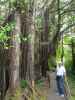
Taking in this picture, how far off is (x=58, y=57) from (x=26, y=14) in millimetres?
13165

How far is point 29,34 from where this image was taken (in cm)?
1279

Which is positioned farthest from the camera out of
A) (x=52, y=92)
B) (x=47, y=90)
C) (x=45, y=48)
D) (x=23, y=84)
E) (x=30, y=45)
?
(x=45, y=48)

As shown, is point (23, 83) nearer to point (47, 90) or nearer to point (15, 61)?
point (15, 61)

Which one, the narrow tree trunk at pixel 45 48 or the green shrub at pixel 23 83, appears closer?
the green shrub at pixel 23 83

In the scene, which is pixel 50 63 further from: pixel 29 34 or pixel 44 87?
pixel 29 34

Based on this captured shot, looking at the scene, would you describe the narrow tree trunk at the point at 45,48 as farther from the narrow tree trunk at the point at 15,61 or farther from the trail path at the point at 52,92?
the narrow tree trunk at the point at 15,61

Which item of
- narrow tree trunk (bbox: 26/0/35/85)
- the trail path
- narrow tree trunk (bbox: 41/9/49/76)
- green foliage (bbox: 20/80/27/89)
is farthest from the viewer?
narrow tree trunk (bbox: 41/9/49/76)

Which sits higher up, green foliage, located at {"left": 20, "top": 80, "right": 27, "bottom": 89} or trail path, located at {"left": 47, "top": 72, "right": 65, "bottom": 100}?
green foliage, located at {"left": 20, "top": 80, "right": 27, "bottom": 89}

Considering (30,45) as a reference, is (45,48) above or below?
below

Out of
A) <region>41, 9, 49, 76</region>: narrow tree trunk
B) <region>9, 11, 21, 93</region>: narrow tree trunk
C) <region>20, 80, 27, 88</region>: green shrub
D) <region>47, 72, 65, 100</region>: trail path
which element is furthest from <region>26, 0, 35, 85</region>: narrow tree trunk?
<region>41, 9, 49, 76</region>: narrow tree trunk

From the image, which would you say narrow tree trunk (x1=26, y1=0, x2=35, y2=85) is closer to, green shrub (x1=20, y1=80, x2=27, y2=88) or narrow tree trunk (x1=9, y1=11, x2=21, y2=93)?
green shrub (x1=20, y1=80, x2=27, y2=88)

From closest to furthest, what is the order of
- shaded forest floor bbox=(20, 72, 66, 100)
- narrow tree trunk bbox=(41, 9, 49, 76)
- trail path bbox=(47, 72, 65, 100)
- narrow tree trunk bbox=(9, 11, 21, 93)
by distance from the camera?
1. narrow tree trunk bbox=(9, 11, 21, 93)
2. shaded forest floor bbox=(20, 72, 66, 100)
3. trail path bbox=(47, 72, 65, 100)
4. narrow tree trunk bbox=(41, 9, 49, 76)

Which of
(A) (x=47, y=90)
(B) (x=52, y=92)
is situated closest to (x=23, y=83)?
(B) (x=52, y=92)

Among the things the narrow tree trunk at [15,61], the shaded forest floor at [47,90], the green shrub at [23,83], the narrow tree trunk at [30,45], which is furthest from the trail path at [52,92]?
the narrow tree trunk at [15,61]
